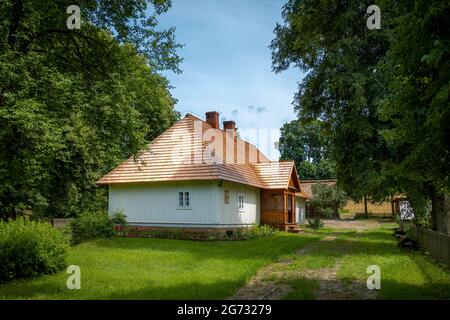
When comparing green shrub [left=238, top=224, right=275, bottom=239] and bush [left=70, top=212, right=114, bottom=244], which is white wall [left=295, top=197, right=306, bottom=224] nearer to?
green shrub [left=238, top=224, right=275, bottom=239]

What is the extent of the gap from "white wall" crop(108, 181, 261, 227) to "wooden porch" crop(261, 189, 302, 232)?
3249 mm

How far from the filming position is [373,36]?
1772cm

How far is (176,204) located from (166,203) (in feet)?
2.28

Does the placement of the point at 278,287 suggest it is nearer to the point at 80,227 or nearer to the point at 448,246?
the point at 448,246

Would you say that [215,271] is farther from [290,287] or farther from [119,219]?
[119,219]

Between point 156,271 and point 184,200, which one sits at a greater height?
point 184,200

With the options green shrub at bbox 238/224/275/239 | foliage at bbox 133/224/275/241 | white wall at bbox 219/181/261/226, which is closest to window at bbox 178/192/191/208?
foliage at bbox 133/224/275/241

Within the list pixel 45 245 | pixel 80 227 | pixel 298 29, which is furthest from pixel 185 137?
pixel 45 245

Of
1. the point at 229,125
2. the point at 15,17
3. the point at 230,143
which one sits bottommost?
the point at 230,143

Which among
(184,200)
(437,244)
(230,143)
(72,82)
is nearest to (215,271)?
(72,82)

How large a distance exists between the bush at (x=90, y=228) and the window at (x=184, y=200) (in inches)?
157

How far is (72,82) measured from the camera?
11.3 meters

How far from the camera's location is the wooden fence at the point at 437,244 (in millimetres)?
12969

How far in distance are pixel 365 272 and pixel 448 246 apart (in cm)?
273
